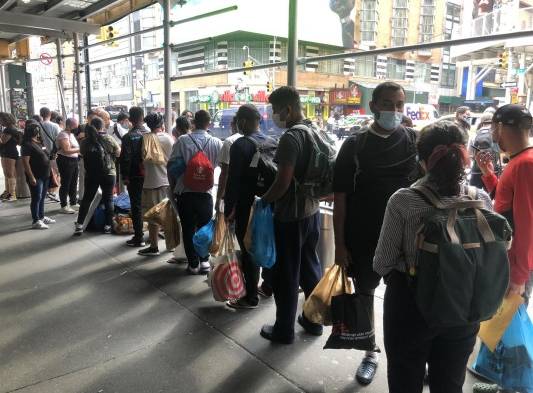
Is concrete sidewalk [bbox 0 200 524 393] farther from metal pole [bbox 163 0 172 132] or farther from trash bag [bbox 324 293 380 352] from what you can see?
metal pole [bbox 163 0 172 132]

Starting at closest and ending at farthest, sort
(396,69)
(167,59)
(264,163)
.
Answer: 1. (264,163)
2. (167,59)
3. (396,69)

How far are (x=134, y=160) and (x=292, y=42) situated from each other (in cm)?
229

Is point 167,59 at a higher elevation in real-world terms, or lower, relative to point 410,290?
higher

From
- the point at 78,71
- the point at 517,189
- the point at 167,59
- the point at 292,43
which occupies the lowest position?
the point at 517,189

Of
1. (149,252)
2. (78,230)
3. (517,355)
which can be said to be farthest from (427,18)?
(517,355)

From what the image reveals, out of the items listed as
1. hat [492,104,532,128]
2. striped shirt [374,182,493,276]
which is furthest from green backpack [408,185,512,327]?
hat [492,104,532,128]

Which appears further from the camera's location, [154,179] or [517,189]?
[154,179]

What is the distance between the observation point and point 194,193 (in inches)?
173

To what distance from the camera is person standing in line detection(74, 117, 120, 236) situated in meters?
5.79

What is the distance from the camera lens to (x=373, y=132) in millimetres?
2477

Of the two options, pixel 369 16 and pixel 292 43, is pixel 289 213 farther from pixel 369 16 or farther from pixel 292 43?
pixel 369 16

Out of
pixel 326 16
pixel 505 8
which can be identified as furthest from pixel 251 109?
pixel 326 16

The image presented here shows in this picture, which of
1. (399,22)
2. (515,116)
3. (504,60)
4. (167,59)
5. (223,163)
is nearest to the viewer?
(515,116)

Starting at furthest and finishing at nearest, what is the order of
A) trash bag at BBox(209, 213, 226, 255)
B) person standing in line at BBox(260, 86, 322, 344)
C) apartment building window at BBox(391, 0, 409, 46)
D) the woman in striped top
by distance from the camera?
apartment building window at BBox(391, 0, 409, 46) → trash bag at BBox(209, 213, 226, 255) → person standing in line at BBox(260, 86, 322, 344) → the woman in striped top
